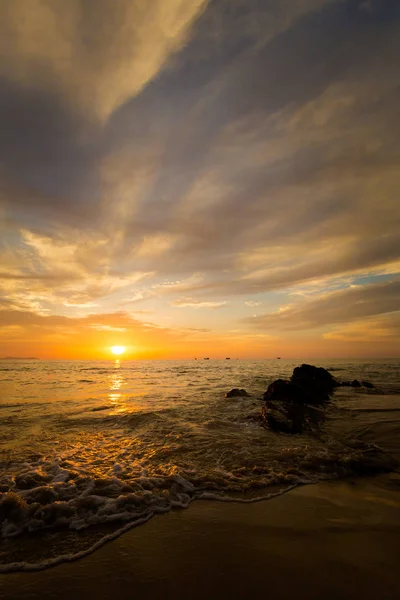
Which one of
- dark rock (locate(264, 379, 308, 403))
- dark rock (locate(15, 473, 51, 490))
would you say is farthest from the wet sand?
dark rock (locate(264, 379, 308, 403))

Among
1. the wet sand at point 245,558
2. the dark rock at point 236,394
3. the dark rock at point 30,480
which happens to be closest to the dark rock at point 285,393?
the dark rock at point 236,394

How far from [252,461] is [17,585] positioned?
5.05 meters

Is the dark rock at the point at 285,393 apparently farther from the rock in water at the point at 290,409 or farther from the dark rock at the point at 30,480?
the dark rock at the point at 30,480

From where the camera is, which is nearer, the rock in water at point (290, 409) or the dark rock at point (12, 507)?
the dark rock at point (12, 507)

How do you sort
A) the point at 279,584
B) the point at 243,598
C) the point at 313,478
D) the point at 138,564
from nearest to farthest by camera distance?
the point at 243,598
the point at 279,584
the point at 138,564
the point at 313,478

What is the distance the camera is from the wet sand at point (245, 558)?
302 cm

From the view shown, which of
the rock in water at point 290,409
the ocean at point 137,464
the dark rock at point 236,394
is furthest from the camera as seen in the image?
the dark rock at point 236,394

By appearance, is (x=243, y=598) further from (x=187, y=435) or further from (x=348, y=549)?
(x=187, y=435)

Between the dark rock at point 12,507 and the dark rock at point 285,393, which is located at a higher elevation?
the dark rock at point 285,393

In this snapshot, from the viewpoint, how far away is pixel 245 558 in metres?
3.52

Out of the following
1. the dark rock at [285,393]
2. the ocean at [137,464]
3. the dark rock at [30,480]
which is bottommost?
the ocean at [137,464]

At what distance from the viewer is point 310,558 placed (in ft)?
11.4

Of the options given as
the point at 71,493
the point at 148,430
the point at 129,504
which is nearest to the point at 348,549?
the point at 129,504

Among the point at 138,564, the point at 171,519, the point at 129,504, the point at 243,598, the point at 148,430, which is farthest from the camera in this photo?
the point at 148,430
